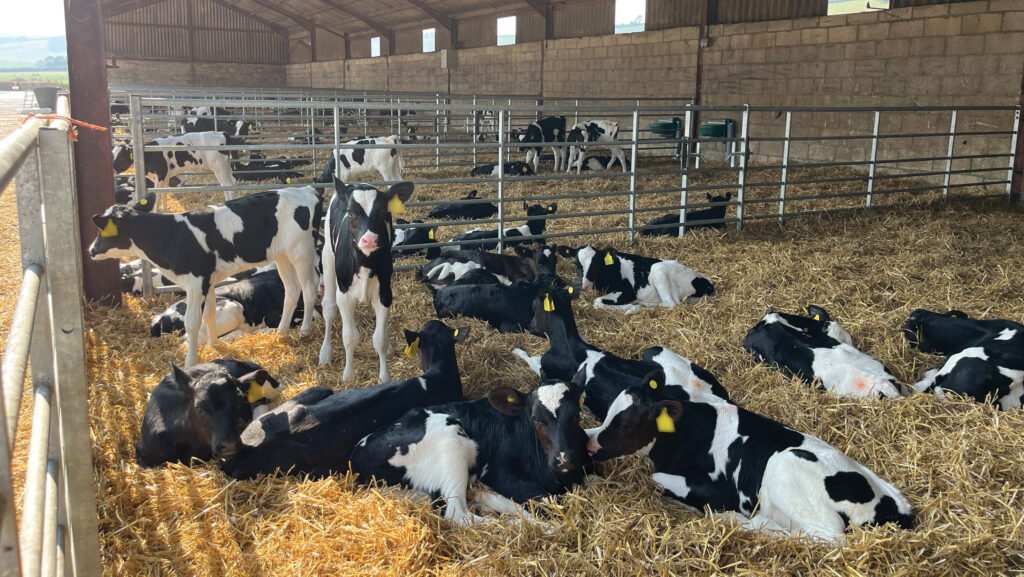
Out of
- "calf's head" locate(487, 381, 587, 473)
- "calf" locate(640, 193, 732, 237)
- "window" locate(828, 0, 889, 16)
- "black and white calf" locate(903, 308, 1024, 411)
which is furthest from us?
"window" locate(828, 0, 889, 16)

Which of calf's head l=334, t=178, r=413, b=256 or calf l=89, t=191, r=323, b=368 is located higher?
calf's head l=334, t=178, r=413, b=256

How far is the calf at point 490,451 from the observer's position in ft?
11.6

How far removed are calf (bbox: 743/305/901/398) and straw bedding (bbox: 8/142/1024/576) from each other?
12 centimetres

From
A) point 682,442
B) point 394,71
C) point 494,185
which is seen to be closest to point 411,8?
point 394,71

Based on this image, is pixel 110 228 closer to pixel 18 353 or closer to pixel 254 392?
pixel 254 392

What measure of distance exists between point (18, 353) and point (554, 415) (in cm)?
254

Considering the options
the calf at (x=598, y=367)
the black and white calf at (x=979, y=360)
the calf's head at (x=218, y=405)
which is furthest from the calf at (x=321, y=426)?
the black and white calf at (x=979, y=360)

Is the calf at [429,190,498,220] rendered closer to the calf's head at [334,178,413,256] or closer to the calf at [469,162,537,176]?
the calf at [469,162,537,176]

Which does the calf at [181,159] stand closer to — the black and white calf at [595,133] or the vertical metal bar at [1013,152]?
the black and white calf at [595,133]

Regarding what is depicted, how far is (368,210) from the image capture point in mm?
4789

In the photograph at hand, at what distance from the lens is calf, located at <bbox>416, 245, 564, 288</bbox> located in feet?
23.7

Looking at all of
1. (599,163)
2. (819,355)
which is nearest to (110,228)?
(819,355)

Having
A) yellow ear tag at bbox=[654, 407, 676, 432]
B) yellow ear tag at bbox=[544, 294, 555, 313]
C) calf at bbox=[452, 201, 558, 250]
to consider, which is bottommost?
yellow ear tag at bbox=[654, 407, 676, 432]

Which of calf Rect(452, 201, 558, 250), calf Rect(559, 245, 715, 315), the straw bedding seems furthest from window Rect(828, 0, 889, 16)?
calf Rect(559, 245, 715, 315)
